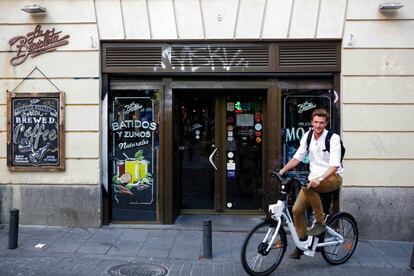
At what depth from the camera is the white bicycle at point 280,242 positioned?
5738 mm

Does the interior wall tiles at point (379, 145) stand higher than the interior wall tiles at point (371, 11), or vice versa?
the interior wall tiles at point (371, 11)

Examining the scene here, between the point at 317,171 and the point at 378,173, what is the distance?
2180 millimetres

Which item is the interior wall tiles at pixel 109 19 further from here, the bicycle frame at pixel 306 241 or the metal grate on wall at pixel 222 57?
the bicycle frame at pixel 306 241

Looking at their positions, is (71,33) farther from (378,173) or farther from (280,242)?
(378,173)

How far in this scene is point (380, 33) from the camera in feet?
25.6

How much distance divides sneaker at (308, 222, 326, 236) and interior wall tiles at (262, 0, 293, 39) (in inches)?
130

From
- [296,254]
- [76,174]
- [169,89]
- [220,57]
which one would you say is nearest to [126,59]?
[169,89]

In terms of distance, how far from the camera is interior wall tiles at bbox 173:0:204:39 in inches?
314

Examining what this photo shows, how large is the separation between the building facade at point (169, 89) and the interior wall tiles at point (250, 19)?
0.02m

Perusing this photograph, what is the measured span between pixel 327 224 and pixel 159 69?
3769 mm

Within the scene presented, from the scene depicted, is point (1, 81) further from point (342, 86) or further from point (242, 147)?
point (342, 86)

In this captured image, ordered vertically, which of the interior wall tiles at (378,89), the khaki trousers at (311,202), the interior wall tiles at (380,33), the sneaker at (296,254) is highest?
the interior wall tiles at (380,33)

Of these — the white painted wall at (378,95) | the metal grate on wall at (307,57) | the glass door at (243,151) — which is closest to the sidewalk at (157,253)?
the glass door at (243,151)

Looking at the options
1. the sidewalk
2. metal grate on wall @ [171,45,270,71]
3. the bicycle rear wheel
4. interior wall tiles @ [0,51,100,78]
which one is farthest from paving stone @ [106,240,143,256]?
metal grate on wall @ [171,45,270,71]
